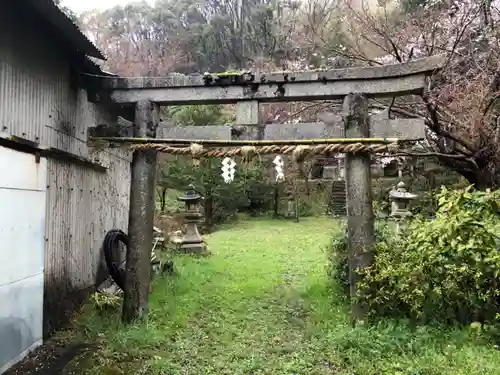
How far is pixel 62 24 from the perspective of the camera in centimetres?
539

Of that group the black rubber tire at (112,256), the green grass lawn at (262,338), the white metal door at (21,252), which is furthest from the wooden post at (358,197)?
the white metal door at (21,252)

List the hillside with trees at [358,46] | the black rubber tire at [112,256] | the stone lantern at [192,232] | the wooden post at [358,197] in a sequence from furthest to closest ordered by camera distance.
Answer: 1. the stone lantern at [192,232]
2. the hillside with trees at [358,46]
3. the black rubber tire at [112,256]
4. the wooden post at [358,197]

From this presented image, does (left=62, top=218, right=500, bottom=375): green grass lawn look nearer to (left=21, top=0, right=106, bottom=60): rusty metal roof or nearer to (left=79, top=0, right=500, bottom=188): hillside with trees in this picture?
(left=21, top=0, right=106, bottom=60): rusty metal roof

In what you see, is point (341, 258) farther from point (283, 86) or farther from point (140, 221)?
point (140, 221)

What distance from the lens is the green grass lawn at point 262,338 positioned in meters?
4.83

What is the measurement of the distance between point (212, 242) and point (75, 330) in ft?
30.5

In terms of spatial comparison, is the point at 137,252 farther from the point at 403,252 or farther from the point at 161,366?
the point at 403,252

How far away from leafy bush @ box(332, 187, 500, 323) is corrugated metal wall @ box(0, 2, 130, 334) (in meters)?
4.41

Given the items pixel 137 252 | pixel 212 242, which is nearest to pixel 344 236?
pixel 137 252

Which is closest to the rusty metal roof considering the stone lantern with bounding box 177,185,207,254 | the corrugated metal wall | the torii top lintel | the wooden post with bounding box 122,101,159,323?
the corrugated metal wall

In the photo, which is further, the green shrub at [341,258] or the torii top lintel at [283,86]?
the green shrub at [341,258]

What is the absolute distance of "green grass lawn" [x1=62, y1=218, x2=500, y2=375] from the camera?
4.83m

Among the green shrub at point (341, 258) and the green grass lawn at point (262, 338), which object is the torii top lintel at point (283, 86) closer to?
the green shrub at point (341, 258)

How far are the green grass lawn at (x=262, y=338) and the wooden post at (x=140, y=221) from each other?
0.39 meters
